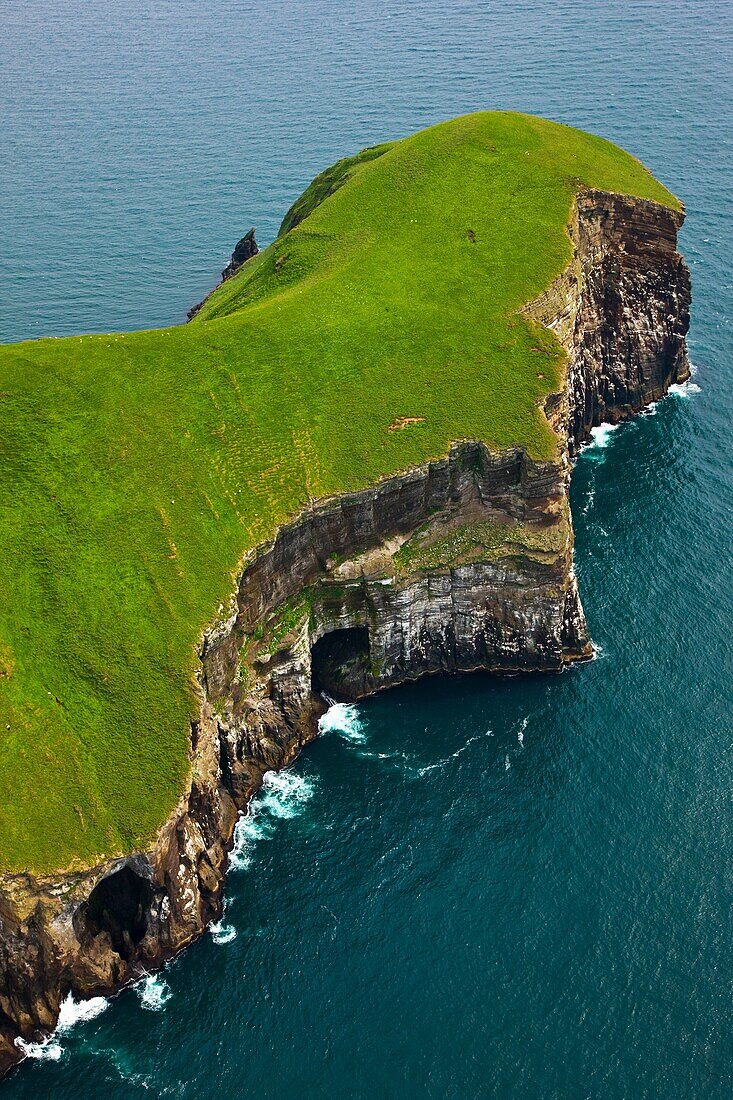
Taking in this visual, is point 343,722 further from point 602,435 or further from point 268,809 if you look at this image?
point 602,435

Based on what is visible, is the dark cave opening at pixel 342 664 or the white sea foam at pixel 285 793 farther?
the dark cave opening at pixel 342 664

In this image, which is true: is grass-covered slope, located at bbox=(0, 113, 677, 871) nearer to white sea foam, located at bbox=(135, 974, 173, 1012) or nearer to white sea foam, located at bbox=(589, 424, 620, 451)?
white sea foam, located at bbox=(135, 974, 173, 1012)

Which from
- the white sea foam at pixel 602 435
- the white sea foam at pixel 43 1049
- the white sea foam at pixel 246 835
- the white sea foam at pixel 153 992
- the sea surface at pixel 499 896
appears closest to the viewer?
the sea surface at pixel 499 896

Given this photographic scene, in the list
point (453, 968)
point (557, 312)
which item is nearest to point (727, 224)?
point (557, 312)

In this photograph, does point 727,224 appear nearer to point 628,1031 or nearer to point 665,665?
point 665,665

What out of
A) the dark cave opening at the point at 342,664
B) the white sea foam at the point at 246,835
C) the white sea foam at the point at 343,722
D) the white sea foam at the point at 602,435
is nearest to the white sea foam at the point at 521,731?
the white sea foam at the point at 343,722

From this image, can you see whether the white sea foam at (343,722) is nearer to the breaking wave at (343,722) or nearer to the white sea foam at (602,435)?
the breaking wave at (343,722)

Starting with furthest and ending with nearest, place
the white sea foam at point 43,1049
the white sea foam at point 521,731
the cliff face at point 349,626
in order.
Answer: the white sea foam at point 521,731, the cliff face at point 349,626, the white sea foam at point 43,1049

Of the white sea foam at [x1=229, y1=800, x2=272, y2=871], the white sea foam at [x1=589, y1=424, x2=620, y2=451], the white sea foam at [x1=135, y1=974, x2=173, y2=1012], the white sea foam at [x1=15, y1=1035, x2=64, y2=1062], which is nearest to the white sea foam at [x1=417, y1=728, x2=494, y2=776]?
the white sea foam at [x1=229, y1=800, x2=272, y2=871]
